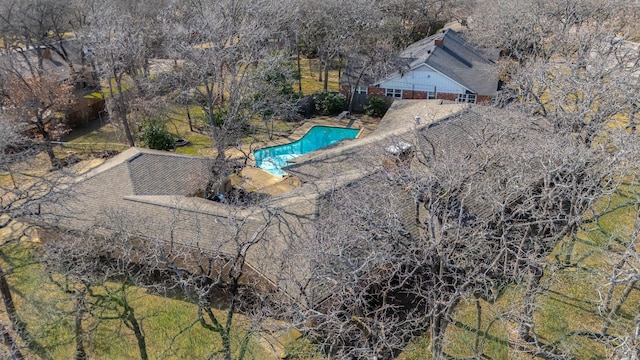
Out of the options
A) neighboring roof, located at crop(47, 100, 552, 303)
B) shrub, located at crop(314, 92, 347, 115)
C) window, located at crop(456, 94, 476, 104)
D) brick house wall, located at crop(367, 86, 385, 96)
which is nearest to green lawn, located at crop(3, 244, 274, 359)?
neighboring roof, located at crop(47, 100, 552, 303)

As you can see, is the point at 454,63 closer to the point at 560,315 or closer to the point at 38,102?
the point at 560,315

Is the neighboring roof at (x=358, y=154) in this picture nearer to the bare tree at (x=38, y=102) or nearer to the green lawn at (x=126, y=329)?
the green lawn at (x=126, y=329)

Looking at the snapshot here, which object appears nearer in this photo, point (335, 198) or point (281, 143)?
point (335, 198)

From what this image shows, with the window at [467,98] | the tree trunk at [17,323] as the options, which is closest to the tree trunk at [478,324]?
the tree trunk at [17,323]

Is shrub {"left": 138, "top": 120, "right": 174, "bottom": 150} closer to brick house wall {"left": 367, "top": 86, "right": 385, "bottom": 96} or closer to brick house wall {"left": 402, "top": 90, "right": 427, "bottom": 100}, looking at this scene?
brick house wall {"left": 367, "top": 86, "right": 385, "bottom": 96}

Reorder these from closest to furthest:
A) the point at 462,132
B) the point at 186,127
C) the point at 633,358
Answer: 1. the point at 633,358
2. the point at 462,132
3. the point at 186,127

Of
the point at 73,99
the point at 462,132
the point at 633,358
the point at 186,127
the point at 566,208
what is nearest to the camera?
the point at 633,358

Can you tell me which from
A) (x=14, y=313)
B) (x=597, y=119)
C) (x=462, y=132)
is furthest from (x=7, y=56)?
(x=597, y=119)

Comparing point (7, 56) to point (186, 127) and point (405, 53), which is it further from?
point (405, 53)
